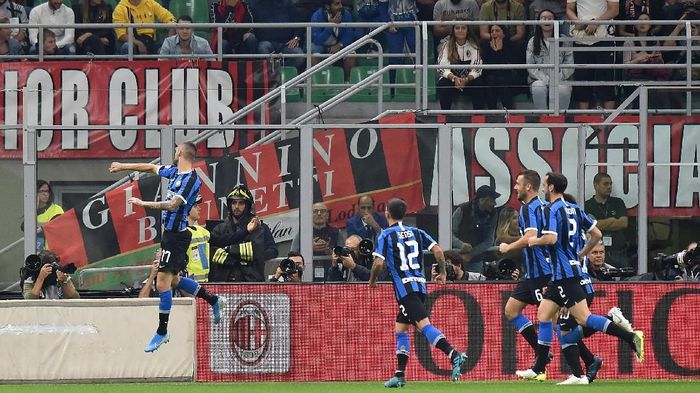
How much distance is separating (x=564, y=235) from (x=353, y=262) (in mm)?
3217

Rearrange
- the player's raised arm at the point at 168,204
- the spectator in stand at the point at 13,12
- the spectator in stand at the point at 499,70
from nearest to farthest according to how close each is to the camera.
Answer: the player's raised arm at the point at 168,204 → the spectator in stand at the point at 499,70 → the spectator in stand at the point at 13,12

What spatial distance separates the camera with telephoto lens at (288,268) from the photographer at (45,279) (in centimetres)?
224

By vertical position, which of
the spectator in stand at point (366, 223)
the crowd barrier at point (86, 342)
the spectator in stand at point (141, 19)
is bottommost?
the crowd barrier at point (86, 342)

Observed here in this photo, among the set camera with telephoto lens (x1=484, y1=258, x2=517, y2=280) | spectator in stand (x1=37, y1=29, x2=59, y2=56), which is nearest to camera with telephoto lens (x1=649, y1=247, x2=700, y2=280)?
camera with telephoto lens (x1=484, y1=258, x2=517, y2=280)

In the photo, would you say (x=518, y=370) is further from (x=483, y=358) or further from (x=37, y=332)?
(x=37, y=332)

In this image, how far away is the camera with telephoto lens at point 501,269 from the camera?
57.9 ft

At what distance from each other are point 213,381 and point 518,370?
3241 millimetres

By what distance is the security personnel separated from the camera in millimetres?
17719

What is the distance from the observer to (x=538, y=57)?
21641 millimetres

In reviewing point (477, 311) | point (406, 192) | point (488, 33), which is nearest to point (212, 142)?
point (406, 192)

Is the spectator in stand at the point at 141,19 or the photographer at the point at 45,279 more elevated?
the spectator in stand at the point at 141,19

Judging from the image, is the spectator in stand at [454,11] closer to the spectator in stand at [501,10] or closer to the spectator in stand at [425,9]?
the spectator in stand at [501,10]

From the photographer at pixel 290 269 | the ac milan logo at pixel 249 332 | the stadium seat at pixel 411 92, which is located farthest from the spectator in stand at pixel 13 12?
the ac milan logo at pixel 249 332

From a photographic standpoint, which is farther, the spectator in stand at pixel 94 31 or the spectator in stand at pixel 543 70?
the spectator in stand at pixel 94 31
